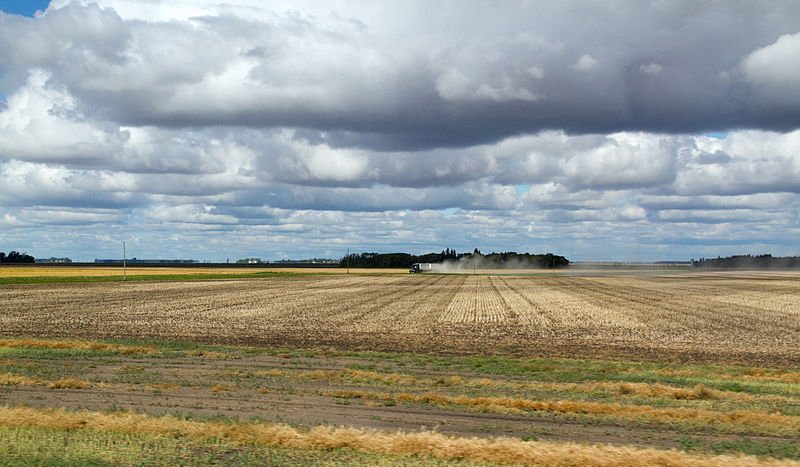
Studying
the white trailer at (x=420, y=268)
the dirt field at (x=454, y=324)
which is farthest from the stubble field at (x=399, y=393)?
the white trailer at (x=420, y=268)

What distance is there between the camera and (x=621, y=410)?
50.4ft

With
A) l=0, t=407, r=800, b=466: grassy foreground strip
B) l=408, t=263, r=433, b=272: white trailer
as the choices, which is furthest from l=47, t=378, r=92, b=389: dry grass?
l=408, t=263, r=433, b=272: white trailer

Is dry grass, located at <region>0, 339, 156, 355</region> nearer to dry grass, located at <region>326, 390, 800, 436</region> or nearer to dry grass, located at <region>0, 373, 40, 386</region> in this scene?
dry grass, located at <region>0, 373, 40, 386</region>

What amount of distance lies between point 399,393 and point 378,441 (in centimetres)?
529

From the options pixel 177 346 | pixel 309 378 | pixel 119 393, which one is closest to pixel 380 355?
pixel 309 378

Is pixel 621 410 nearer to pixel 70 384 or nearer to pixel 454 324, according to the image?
pixel 70 384

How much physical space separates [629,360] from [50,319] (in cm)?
3257

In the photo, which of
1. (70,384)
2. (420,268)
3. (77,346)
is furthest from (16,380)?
(420,268)

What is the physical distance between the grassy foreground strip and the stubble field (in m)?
0.04

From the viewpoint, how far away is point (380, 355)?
25844 mm

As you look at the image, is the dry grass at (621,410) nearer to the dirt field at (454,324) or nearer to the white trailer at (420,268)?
the dirt field at (454,324)

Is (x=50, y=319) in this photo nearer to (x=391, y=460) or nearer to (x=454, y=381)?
(x=454, y=381)

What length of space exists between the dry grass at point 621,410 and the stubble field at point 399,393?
6 centimetres

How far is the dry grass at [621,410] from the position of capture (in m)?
14.3
